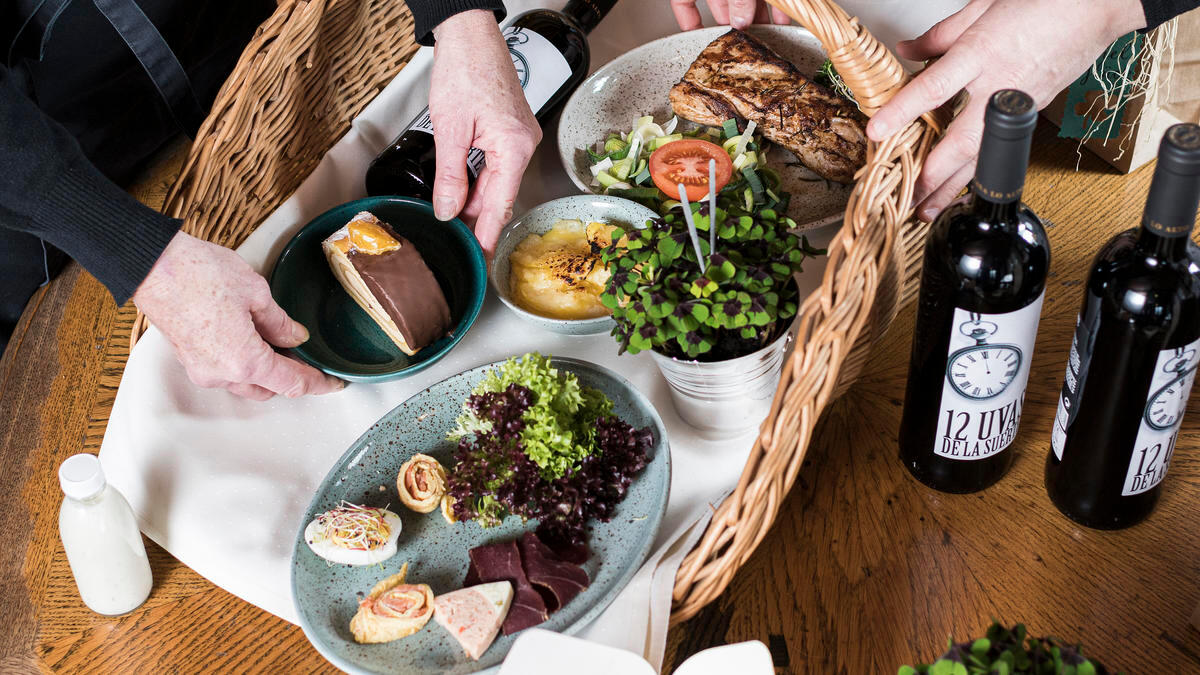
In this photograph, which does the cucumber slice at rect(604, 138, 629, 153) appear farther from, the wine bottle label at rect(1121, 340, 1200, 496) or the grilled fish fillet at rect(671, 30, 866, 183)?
the wine bottle label at rect(1121, 340, 1200, 496)

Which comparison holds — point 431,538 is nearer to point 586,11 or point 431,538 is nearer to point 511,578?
point 511,578

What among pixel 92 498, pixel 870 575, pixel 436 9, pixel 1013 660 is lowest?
pixel 870 575

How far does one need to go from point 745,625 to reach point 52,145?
864mm

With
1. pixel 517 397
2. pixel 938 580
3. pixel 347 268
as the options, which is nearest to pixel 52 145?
pixel 347 268

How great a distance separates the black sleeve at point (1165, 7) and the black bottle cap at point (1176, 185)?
0.38 metres

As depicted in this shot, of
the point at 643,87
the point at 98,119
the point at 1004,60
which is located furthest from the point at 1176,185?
the point at 98,119

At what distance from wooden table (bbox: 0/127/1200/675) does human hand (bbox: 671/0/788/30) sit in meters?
0.53

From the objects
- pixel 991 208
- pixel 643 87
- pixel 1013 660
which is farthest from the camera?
pixel 643 87

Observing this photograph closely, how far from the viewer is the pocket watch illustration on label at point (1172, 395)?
2.55ft

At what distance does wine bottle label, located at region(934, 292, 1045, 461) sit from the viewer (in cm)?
80

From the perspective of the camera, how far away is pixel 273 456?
3.57ft

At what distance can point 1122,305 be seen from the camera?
2.52 ft

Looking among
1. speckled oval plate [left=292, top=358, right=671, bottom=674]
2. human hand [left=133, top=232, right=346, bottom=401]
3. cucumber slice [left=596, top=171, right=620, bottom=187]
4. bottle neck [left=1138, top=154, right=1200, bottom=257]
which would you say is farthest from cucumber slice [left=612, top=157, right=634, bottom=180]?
bottle neck [left=1138, top=154, right=1200, bottom=257]

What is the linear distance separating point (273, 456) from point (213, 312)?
186 mm
